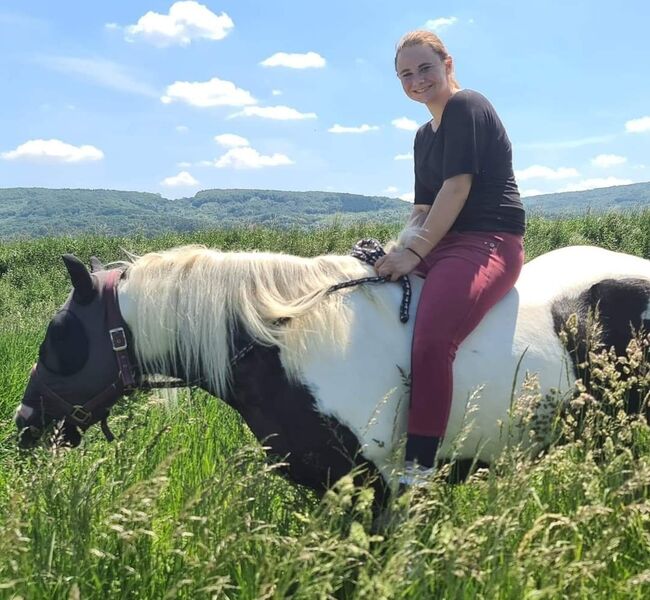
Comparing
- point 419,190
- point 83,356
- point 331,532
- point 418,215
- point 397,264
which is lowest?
point 331,532

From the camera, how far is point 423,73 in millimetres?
2922

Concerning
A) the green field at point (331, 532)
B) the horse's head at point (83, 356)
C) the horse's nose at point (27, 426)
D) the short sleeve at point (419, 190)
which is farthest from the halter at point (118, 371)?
the short sleeve at point (419, 190)

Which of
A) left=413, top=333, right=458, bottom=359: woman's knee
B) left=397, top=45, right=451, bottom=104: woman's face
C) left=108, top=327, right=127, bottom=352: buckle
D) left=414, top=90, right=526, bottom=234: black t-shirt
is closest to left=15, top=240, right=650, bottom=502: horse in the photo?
left=108, top=327, right=127, bottom=352: buckle

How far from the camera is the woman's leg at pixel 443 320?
2.45 meters

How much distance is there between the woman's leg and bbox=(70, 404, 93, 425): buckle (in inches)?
59.0

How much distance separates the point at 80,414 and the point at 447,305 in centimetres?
177

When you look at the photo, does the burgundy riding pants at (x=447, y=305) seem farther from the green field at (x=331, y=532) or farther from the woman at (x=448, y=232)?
the green field at (x=331, y=532)

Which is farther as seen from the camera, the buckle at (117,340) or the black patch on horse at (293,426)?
the buckle at (117,340)

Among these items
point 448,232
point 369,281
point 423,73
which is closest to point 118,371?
point 369,281

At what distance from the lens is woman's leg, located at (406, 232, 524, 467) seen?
2.45 meters

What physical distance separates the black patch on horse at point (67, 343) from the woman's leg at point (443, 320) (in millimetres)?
1508

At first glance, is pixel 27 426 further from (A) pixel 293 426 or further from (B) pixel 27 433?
(A) pixel 293 426

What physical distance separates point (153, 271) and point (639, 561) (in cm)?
235

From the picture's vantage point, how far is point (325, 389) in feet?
8.12
